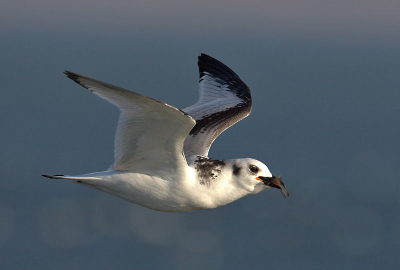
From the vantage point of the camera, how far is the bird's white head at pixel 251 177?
10273mm

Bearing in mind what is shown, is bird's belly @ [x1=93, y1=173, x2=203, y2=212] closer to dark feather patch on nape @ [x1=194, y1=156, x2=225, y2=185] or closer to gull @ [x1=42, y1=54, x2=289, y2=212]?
gull @ [x1=42, y1=54, x2=289, y2=212]

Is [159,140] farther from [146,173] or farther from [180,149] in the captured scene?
[146,173]

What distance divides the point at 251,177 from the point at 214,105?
16.0ft

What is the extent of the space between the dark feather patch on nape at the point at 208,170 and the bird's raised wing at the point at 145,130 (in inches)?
19.7

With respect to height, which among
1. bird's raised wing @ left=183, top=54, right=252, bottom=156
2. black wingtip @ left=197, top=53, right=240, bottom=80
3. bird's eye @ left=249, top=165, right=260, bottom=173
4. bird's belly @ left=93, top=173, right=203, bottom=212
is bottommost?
bird's belly @ left=93, top=173, right=203, bottom=212

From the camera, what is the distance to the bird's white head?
10273 millimetres

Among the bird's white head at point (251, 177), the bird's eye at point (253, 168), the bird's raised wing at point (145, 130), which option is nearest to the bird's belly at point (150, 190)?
the bird's raised wing at point (145, 130)

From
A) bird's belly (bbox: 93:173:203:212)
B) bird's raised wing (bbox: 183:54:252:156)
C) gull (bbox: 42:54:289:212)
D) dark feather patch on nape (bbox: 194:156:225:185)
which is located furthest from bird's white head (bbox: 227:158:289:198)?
bird's raised wing (bbox: 183:54:252:156)

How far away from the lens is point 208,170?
10227mm

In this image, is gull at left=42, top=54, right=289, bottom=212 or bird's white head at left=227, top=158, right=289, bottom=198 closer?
gull at left=42, top=54, right=289, bottom=212

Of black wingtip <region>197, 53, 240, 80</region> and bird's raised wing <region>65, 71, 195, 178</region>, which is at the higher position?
black wingtip <region>197, 53, 240, 80</region>

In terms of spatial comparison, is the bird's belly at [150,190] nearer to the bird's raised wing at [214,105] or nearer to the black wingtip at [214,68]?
the bird's raised wing at [214,105]

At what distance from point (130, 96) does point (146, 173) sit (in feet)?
9.11

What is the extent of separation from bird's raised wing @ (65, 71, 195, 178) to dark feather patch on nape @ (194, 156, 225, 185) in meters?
0.50
